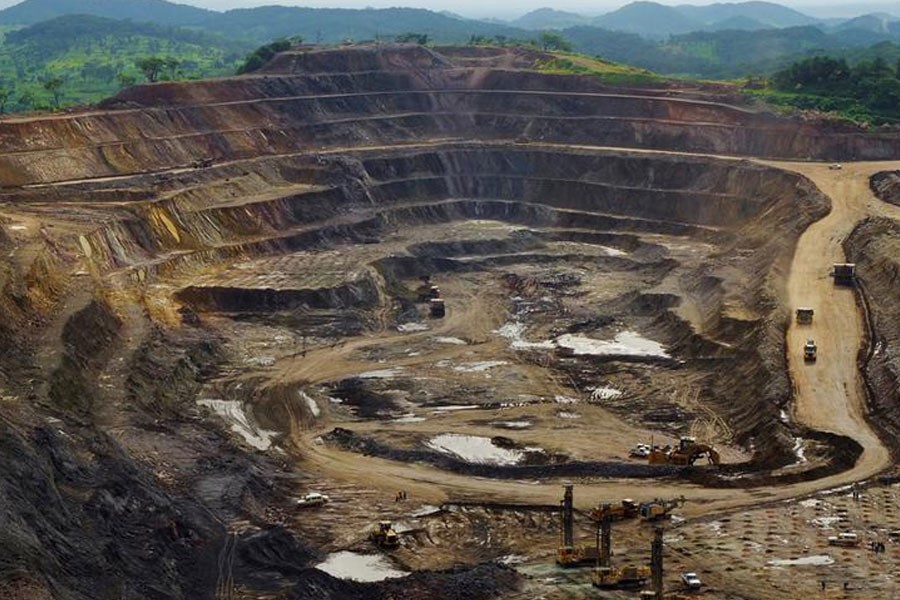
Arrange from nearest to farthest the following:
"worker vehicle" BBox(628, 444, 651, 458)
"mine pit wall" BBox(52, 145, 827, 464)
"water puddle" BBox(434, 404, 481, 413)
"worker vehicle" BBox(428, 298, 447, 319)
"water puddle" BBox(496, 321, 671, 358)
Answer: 1. "worker vehicle" BBox(628, 444, 651, 458)
2. "water puddle" BBox(434, 404, 481, 413)
3. "mine pit wall" BBox(52, 145, 827, 464)
4. "water puddle" BBox(496, 321, 671, 358)
5. "worker vehicle" BBox(428, 298, 447, 319)

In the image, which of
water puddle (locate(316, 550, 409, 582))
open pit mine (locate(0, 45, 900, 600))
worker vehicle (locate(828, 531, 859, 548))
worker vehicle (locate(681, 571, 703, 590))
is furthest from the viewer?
water puddle (locate(316, 550, 409, 582))

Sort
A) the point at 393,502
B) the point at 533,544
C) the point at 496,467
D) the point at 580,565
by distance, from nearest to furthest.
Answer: the point at 580,565 < the point at 533,544 < the point at 393,502 < the point at 496,467

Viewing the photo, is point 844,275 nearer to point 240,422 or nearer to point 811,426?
point 811,426

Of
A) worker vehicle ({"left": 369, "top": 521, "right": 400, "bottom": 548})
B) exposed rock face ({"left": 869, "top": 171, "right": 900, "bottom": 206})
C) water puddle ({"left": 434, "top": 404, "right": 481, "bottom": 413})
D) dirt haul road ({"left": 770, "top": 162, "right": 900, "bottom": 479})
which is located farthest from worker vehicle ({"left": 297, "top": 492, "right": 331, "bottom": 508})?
exposed rock face ({"left": 869, "top": 171, "right": 900, "bottom": 206})

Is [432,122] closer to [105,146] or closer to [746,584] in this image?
[105,146]

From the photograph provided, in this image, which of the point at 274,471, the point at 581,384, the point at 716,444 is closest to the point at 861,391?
the point at 716,444

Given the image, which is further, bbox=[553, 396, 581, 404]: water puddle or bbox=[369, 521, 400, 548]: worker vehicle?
bbox=[553, 396, 581, 404]: water puddle

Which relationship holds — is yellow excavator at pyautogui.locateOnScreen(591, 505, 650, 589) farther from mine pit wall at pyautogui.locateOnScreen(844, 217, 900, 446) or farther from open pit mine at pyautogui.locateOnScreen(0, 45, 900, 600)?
mine pit wall at pyautogui.locateOnScreen(844, 217, 900, 446)

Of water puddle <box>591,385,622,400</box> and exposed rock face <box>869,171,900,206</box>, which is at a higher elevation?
exposed rock face <box>869,171,900,206</box>
